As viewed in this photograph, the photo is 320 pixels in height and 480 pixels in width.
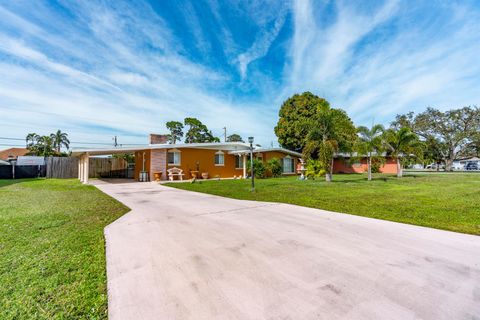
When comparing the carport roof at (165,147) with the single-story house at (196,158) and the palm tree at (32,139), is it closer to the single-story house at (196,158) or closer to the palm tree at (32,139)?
the single-story house at (196,158)

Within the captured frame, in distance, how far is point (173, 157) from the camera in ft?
57.4

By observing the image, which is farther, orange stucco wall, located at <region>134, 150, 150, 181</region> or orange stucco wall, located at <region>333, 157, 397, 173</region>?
orange stucco wall, located at <region>333, 157, 397, 173</region>

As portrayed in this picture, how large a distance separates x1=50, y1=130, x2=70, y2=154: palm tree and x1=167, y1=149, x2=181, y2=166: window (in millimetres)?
41499

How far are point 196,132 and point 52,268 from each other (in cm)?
3810

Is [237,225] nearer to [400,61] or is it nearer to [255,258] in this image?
[255,258]

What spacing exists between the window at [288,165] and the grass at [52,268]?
18.5 meters

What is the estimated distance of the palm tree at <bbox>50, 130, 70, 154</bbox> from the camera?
1778 inches

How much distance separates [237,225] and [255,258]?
1689mm

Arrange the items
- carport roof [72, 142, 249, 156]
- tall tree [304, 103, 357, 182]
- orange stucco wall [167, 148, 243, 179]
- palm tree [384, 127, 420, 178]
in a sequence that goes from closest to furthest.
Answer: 1. tall tree [304, 103, 357, 182]
2. carport roof [72, 142, 249, 156]
3. palm tree [384, 127, 420, 178]
4. orange stucco wall [167, 148, 243, 179]

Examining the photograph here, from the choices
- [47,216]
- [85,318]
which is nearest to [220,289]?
[85,318]

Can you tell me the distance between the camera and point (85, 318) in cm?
188

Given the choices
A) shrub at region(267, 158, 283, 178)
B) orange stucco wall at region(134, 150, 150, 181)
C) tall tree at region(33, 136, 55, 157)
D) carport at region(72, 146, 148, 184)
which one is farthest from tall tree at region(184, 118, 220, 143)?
tall tree at region(33, 136, 55, 157)

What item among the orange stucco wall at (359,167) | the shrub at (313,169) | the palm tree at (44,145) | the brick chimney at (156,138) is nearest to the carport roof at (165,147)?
the brick chimney at (156,138)

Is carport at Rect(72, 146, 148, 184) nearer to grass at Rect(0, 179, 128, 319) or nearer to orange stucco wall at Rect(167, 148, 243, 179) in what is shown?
orange stucco wall at Rect(167, 148, 243, 179)
